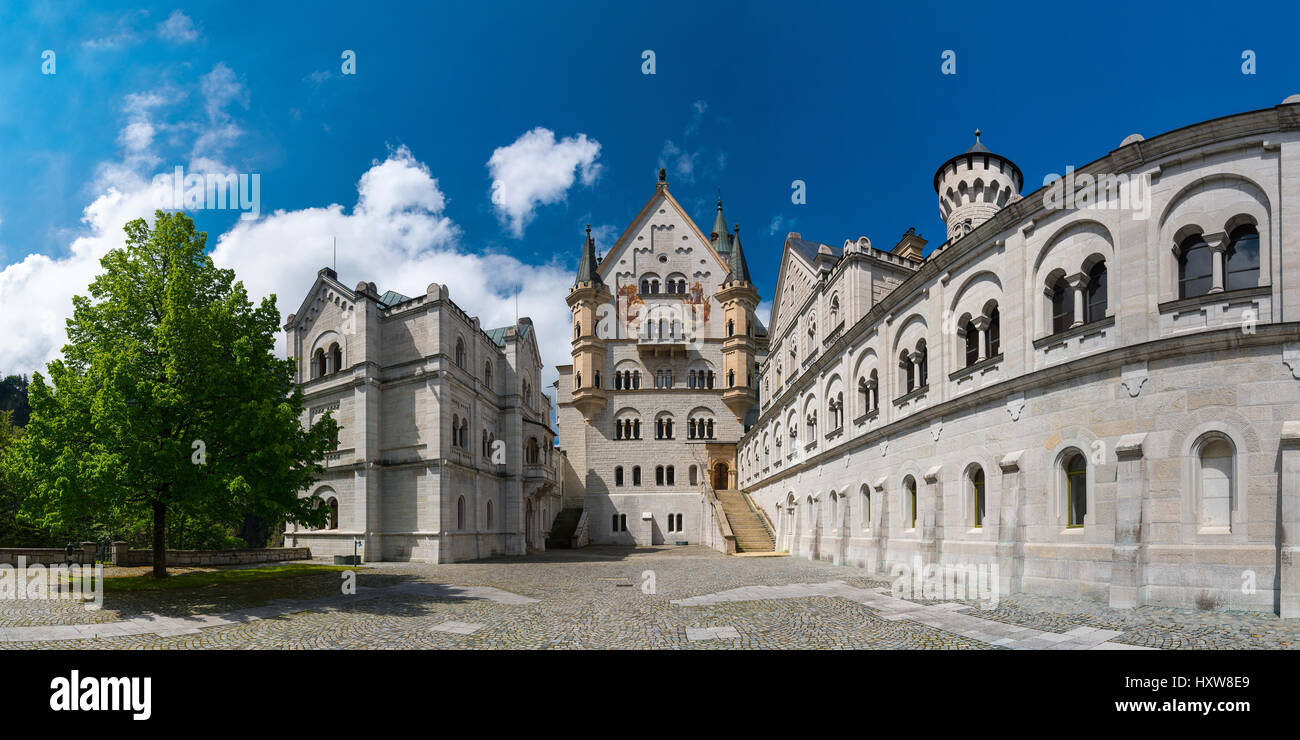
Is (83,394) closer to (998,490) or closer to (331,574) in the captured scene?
(331,574)

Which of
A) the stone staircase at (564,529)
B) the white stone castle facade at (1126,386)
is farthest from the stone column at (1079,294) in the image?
the stone staircase at (564,529)

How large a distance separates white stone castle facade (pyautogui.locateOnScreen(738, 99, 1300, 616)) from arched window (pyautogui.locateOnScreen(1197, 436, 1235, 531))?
4 cm

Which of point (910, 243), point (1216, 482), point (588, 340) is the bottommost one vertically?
point (1216, 482)

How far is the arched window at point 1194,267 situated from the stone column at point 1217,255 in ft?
0.36

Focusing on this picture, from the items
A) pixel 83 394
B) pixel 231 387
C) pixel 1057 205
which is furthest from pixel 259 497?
pixel 1057 205

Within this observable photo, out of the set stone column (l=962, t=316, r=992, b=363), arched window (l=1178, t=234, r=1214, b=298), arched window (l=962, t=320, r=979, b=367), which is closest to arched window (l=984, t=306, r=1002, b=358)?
stone column (l=962, t=316, r=992, b=363)

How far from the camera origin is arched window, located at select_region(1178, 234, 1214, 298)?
15.2 metres

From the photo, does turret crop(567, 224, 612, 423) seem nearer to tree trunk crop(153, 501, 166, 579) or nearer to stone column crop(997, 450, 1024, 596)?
tree trunk crop(153, 501, 166, 579)

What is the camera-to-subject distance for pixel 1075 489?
17.1 m

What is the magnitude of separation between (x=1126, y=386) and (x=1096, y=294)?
2.84m

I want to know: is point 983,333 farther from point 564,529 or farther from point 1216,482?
point 564,529

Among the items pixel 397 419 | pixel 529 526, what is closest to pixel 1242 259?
pixel 397 419

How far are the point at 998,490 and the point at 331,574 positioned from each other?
79.9ft

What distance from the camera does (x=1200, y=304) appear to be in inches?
583
